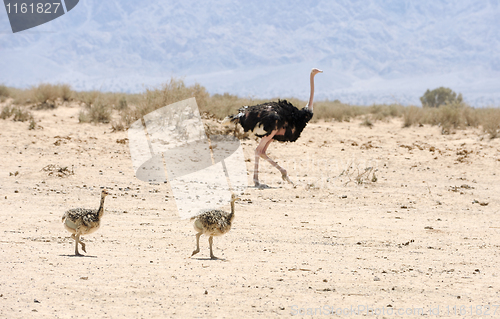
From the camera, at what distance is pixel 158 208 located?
9117 millimetres

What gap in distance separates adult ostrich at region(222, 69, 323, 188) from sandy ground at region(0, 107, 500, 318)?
2.55 feet

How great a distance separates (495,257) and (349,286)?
2411 millimetres

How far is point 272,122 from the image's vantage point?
456 inches

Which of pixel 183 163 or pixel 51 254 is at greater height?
pixel 183 163

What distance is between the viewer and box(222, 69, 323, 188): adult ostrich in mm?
11648

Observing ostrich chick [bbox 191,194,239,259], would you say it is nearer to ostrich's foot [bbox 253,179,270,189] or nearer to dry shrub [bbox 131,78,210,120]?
ostrich's foot [bbox 253,179,270,189]

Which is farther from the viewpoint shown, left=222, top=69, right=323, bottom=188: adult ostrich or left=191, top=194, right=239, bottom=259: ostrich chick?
left=222, top=69, right=323, bottom=188: adult ostrich

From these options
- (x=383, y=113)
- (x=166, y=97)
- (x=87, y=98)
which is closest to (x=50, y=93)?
(x=87, y=98)

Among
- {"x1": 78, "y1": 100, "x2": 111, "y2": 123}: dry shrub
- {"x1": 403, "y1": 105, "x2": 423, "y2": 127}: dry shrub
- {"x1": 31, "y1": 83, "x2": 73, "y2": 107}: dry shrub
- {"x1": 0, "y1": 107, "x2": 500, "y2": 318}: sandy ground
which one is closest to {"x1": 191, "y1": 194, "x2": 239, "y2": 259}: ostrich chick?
{"x1": 0, "y1": 107, "x2": 500, "y2": 318}: sandy ground

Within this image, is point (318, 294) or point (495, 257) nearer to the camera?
point (318, 294)

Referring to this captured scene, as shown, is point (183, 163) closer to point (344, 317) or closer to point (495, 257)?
point (495, 257)

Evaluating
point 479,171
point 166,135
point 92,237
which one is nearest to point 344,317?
point 92,237

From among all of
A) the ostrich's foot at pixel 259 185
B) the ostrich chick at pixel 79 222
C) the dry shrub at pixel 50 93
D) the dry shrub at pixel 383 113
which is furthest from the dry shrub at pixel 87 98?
the ostrich chick at pixel 79 222

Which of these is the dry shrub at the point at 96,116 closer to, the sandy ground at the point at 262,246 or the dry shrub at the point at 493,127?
the sandy ground at the point at 262,246
